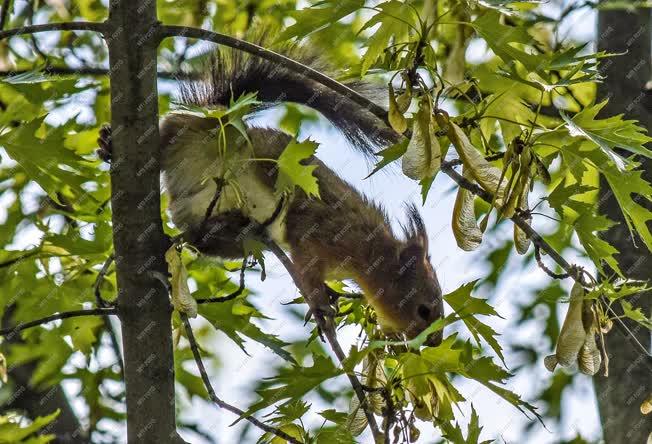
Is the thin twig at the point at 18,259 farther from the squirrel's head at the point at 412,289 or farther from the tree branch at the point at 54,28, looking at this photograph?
the squirrel's head at the point at 412,289

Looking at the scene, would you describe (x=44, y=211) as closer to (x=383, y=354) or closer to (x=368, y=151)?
(x=368, y=151)

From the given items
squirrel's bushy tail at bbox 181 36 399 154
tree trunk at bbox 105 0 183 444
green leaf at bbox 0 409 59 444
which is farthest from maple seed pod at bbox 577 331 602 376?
green leaf at bbox 0 409 59 444

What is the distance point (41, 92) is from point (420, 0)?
5.20 ft

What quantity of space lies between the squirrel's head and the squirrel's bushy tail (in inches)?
30.6

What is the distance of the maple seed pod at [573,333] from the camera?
2.08 m

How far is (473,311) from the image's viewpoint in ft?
6.75

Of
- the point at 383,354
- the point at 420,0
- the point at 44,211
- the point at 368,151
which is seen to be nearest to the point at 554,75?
the point at 420,0

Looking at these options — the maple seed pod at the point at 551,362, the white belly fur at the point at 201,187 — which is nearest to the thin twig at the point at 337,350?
the maple seed pod at the point at 551,362

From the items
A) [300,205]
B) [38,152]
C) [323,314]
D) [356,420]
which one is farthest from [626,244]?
[38,152]

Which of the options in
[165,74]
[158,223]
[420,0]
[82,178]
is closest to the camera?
[158,223]

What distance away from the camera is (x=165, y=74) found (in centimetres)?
406

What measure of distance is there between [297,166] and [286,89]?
2.88 ft

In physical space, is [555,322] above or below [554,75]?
Result: below

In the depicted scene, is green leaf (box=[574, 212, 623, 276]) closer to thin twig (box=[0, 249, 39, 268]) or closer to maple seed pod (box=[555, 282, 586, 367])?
maple seed pod (box=[555, 282, 586, 367])
